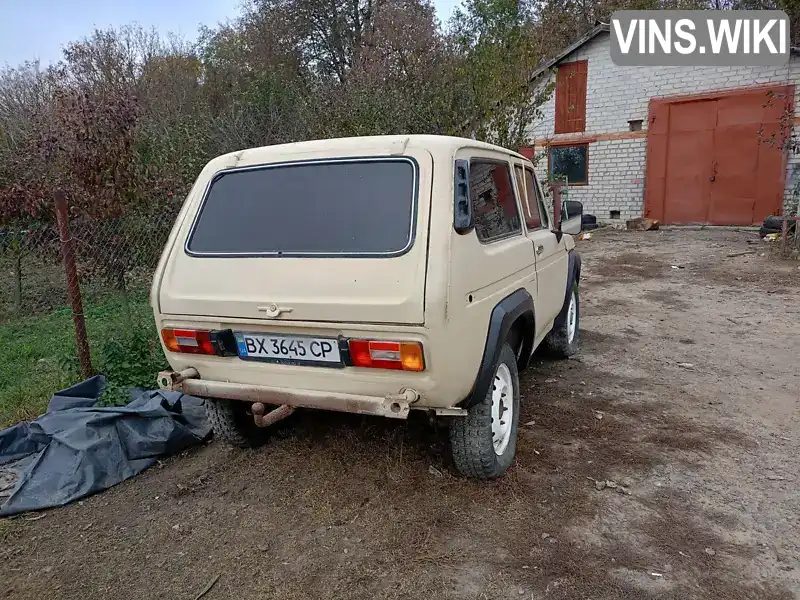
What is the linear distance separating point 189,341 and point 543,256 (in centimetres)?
232

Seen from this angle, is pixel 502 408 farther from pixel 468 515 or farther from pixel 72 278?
pixel 72 278

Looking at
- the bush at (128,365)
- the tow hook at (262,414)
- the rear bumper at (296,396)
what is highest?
the rear bumper at (296,396)

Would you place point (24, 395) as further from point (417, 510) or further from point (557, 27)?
point (557, 27)

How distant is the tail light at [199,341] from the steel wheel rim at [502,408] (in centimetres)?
139

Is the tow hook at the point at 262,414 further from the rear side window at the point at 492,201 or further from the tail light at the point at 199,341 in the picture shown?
the rear side window at the point at 492,201

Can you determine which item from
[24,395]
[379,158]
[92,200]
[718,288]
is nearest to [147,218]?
[92,200]

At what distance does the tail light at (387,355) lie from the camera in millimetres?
2322

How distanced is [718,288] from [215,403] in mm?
7691

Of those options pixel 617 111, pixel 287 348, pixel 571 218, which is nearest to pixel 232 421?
pixel 287 348

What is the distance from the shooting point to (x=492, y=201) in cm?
308

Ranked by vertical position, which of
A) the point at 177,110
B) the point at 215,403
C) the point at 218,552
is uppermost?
the point at 177,110

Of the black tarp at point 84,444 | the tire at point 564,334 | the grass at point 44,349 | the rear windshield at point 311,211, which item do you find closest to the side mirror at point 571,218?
the tire at point 564,334

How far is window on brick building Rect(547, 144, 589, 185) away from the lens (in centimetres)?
1667

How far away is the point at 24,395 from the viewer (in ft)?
13.5
